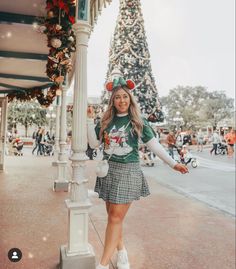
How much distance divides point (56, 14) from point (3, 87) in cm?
694

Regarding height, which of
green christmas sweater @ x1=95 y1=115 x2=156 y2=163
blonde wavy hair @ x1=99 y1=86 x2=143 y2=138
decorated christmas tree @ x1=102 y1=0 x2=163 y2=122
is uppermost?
decorated christmas tree @ x1=102 y1=0 x2=163 y2=122

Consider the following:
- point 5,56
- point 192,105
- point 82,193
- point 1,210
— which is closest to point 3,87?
point 5,56

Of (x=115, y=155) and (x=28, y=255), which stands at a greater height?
(x=115, y=155)

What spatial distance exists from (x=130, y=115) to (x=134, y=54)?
1853 centimetres

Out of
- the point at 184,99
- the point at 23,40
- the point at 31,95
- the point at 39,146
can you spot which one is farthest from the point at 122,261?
the point at 184,99

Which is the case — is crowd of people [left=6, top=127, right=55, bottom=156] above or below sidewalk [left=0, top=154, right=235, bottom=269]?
above

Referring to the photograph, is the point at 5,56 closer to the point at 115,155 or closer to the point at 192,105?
the point at 115,155

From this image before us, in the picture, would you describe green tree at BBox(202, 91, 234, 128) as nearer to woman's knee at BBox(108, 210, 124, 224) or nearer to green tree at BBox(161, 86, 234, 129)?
green tree at BBox(161, 86, 234, 129)

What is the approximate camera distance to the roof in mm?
4594

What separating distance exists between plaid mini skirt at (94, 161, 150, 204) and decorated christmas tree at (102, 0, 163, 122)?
17413 millimetres

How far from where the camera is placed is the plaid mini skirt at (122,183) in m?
2.70

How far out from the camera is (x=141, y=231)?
4.62 m

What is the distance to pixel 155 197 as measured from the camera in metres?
7.11

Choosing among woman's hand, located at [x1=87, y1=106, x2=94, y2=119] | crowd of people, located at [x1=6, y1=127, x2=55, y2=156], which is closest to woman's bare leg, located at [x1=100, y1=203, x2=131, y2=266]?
woman's hand, located at [x1=87, y1=106, x2=94, y2=119]
